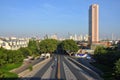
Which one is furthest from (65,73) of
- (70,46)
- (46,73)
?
(70,46)

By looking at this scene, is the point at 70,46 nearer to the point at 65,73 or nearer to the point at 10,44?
the point at 10,44

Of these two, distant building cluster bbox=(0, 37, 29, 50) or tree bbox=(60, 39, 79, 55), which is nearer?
distant building cluster bbox=(0, 37, 29, 50)

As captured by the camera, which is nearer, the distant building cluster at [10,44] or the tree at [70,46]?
the distant building cluster at [10,44]

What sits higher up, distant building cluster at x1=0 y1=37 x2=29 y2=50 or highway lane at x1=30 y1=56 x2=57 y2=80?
distant building cluster at x1=0 y1=37 x2=29 y2=50

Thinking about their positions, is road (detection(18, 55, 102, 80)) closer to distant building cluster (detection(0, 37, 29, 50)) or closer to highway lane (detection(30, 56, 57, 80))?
highway lane (detection(30, 56, 57, 80))

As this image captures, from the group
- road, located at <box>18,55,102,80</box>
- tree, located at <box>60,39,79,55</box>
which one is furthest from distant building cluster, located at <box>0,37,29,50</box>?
road, located at <box>18,55,102,80</box>

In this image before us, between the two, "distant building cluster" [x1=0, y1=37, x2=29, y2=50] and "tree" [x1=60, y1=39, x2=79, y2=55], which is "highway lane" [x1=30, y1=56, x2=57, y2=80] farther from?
"tree" [x1=60, y1=39, x2=79, y2=55]

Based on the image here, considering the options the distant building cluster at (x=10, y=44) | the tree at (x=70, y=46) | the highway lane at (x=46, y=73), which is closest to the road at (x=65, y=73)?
the highway lane at (x=46, y=73)

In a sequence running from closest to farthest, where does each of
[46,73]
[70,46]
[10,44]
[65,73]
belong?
[65,73]
[46,73]
[10,44]
[70,46]

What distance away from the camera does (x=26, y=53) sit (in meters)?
108

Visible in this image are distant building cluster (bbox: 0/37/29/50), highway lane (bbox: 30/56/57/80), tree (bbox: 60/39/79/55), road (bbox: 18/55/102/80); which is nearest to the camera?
road (bbox: 18/55/102/80)

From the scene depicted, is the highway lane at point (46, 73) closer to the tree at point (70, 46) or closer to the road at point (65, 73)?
the road at point (65, 73)

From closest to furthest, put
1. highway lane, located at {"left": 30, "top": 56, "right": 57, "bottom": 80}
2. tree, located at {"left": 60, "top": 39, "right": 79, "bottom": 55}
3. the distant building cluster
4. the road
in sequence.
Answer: the road, highway lane, located at {"left": 30, "top": 56, "right": 57, "bottom": 80}, the distant building cluster, tree, located at {"left": 60, "top": 39, "right": 79, "bottom": 55}

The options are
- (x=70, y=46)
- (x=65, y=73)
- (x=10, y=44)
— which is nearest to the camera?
(x=65, y=73)
